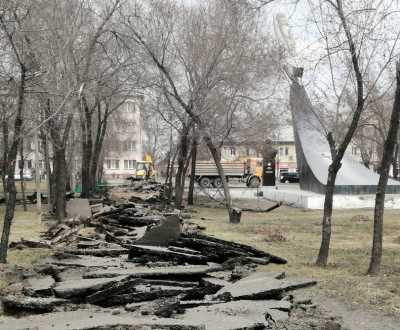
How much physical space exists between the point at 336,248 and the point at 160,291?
837cm

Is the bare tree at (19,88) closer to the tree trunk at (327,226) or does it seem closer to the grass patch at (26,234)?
the grass patch at (26,234)

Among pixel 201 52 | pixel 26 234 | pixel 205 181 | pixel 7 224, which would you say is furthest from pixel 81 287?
pixel 205 181

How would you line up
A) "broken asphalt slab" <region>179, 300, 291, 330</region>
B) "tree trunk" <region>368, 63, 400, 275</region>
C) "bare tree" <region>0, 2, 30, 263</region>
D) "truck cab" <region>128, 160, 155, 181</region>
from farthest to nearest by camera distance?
"truck cab" <region>128, 160, 155, 181</region> → "bare tree" <region>0, 2, 30, 263</region> → "tree trunk" <region>368, 63, 400, 275</region> → "broken asphalt slab" <region>179, 300, 291, 330</region>

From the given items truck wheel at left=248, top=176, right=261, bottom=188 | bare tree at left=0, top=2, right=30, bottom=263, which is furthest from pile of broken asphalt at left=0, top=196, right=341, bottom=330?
truck wheel at left=248, top=176, right=261, bottom=188

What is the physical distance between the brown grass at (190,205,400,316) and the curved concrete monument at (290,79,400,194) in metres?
3.42

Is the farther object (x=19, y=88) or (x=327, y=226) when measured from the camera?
(x=327, y=226)

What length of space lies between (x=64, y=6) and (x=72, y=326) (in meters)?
13.3

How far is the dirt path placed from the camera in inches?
297

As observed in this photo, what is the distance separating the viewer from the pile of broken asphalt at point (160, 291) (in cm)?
687

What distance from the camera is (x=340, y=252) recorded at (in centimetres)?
1462

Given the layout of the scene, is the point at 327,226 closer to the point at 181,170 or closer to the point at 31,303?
the point at 31,303

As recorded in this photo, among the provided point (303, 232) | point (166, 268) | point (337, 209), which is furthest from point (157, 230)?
point (337, 209)

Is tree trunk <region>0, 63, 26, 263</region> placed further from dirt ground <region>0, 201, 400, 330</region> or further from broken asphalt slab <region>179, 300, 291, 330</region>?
broken asphalt slab <region>179, 300, 291, 330</region>

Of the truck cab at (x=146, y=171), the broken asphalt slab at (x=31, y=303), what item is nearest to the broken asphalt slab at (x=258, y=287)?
the broken asphalt slab at (x=31, y=303)
